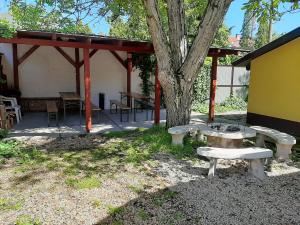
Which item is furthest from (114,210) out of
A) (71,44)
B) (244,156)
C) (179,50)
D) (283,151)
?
(71,44)

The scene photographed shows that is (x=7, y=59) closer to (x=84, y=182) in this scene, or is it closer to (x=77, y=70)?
(x=77, y=70)

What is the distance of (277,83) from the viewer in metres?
8.57

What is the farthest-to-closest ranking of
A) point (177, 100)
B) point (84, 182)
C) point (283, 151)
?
point (177, 100) < point (283, 151) < point (84, 182)

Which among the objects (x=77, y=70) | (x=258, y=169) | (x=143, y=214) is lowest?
(x=143, y=214)

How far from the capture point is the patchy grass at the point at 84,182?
420 cm

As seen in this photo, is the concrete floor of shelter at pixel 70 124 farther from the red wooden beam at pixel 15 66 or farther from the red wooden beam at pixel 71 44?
the red wooden beam at pixel 71 44

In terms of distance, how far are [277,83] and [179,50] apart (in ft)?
12.6

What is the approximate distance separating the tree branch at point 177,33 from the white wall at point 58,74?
18.0 ft

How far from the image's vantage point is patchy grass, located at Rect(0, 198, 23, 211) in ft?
11.5

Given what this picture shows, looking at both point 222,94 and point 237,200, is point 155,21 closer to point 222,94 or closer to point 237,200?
point 237,200

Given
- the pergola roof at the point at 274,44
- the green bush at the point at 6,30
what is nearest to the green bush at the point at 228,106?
the pergola roof at the point at 274,44

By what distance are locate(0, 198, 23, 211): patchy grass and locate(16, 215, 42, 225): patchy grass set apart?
26 cm

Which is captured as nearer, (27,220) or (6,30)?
(27,220)

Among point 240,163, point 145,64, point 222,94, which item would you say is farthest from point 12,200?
point 222,94
